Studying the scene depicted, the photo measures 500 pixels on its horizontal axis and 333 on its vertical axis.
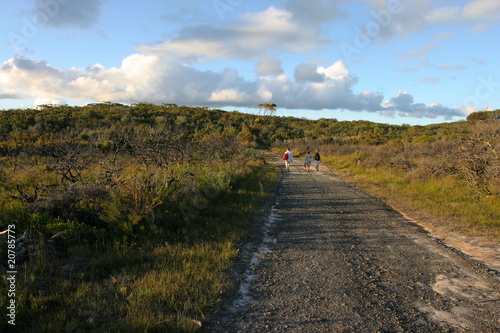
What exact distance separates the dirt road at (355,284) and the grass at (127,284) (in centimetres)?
Answer: 34

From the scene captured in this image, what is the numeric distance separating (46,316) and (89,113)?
133 feet

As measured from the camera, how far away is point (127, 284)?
4.10 metres

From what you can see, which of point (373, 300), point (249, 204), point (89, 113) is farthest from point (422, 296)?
point (89, 113)

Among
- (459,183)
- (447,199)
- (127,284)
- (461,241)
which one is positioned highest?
(459,183)

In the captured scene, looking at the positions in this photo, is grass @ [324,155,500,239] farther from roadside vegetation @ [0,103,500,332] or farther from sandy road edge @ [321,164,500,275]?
sandy road edge @ [321,164,500,275]

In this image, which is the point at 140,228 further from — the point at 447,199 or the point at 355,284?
the point at 447,199

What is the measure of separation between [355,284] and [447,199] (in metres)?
8.05

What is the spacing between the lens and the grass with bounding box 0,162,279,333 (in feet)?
10.8

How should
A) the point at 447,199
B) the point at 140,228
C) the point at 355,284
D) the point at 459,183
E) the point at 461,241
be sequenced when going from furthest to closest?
the point at 459,183
the point at 447,199
the point at 461,241
the point at 140,228
the point at 355,284

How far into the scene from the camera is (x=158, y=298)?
3.74 meters
